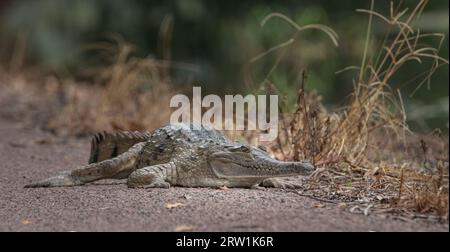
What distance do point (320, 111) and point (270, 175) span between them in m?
1.26

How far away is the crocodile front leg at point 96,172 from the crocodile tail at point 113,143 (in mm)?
272

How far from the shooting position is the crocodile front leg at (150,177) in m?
5.70

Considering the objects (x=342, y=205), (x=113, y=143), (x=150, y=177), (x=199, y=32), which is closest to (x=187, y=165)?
(x=150, y=177)

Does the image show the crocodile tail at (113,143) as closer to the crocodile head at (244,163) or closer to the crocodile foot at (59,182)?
the crocodile foot at (59,182)

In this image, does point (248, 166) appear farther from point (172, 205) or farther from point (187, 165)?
point (172, 205)

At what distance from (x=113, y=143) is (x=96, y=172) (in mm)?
471

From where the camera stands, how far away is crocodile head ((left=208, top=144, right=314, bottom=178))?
5531 millimetres

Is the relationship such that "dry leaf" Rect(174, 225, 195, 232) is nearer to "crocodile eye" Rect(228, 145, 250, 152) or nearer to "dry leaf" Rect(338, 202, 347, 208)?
"dry leaf" Rect(338, 202, 347, 208)

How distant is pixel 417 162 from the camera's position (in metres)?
6.96

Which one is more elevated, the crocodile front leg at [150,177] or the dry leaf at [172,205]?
the crocodile front leg at [150,177]

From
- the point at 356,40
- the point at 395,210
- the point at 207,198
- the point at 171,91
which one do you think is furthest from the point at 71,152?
the point at 356,40

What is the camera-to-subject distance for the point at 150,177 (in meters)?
5.73

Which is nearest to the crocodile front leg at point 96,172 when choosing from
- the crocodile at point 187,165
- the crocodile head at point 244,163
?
the crocodile at point 187,165

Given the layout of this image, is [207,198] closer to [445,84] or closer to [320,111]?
[320,111]
